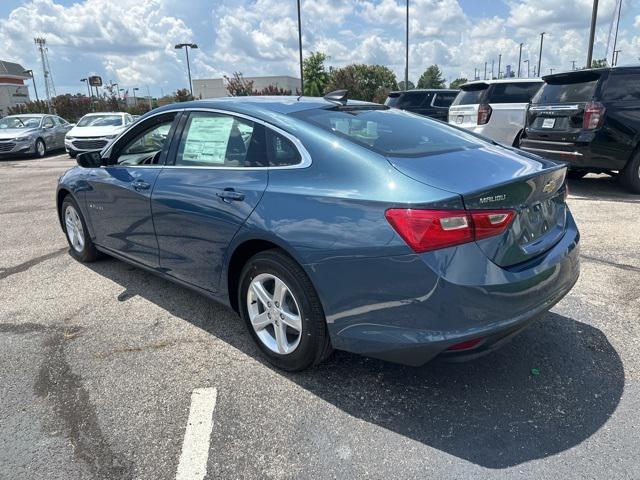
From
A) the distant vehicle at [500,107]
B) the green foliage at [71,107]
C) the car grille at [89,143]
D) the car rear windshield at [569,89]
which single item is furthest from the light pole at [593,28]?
the green foliage at [71,107]

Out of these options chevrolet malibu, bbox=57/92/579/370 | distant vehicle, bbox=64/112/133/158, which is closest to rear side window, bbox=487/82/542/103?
chevrolet malibu, bbox=57/92/579/370

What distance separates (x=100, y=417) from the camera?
105 inches

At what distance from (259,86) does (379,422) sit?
101033 millimetres

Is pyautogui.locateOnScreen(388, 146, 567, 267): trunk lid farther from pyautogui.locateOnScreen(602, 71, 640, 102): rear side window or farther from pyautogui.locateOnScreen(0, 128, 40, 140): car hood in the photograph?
pyautogui.locateOnScreen(0, 128, 40, 140): car hood

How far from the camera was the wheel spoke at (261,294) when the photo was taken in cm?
301

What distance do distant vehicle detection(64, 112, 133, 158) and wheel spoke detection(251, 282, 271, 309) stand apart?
13692 millimetres

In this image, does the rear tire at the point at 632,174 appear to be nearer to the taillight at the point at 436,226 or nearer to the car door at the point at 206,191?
the taillight at the point at 436,226

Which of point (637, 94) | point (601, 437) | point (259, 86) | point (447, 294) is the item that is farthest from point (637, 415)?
point (259, 86)

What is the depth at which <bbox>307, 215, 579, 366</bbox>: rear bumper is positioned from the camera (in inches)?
90.1

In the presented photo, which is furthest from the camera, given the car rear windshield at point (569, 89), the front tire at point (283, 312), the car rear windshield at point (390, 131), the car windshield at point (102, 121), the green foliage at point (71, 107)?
the green foliage at point (71, 107)

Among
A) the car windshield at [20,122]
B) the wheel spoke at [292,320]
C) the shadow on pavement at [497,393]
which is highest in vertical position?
the car windshield at [20,122]

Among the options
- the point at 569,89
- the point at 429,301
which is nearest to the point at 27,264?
the point at 429,301

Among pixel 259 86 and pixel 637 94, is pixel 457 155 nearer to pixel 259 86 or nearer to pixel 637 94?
pixel 637 94

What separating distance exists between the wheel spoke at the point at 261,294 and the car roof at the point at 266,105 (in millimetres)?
994
